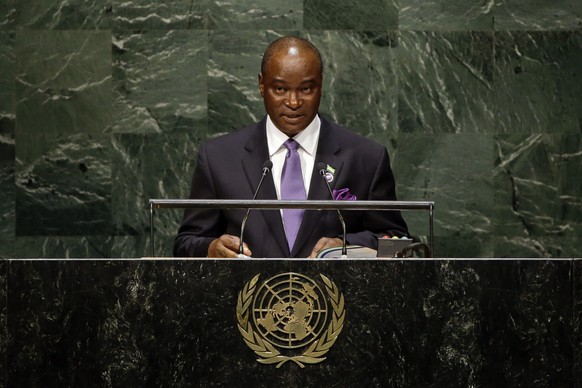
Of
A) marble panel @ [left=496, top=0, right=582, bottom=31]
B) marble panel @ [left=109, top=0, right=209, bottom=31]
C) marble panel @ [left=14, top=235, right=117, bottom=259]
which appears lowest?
marble panel @ [left=14, top=235, right=117, bottom=259]

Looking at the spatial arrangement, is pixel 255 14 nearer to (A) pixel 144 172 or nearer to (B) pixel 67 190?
(A) pixel 144 172

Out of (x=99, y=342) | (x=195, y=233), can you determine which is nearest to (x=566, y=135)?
(x=195, y=233)

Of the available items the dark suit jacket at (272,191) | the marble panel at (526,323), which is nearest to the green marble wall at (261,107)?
the dark suit jacket at (272,191)

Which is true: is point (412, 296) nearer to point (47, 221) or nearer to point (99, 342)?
point (99, 342)

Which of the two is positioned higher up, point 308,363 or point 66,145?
point 308,363

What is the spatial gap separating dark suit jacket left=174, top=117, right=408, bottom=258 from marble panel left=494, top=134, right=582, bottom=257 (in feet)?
5.61

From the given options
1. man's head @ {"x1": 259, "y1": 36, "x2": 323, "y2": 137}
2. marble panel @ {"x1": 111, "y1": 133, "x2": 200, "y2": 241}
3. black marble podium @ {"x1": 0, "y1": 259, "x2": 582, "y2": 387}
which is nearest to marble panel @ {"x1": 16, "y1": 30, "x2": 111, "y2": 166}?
marble panel @ {"x1": 111, "y1": 133, "x2": 200, "y2": 241}

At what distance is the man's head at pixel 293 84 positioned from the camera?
15.7 ft

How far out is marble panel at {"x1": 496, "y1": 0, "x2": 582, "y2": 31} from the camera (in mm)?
6488

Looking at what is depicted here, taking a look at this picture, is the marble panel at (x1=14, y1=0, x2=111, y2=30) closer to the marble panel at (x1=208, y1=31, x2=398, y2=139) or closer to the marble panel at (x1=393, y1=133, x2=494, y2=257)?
the marble panel at (x1=208, y1=31, x2=398, y2=139)

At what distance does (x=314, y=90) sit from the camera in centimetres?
481

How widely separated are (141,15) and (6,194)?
1.20 m

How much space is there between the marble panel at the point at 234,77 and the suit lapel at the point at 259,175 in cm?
151

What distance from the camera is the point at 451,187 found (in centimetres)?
647
